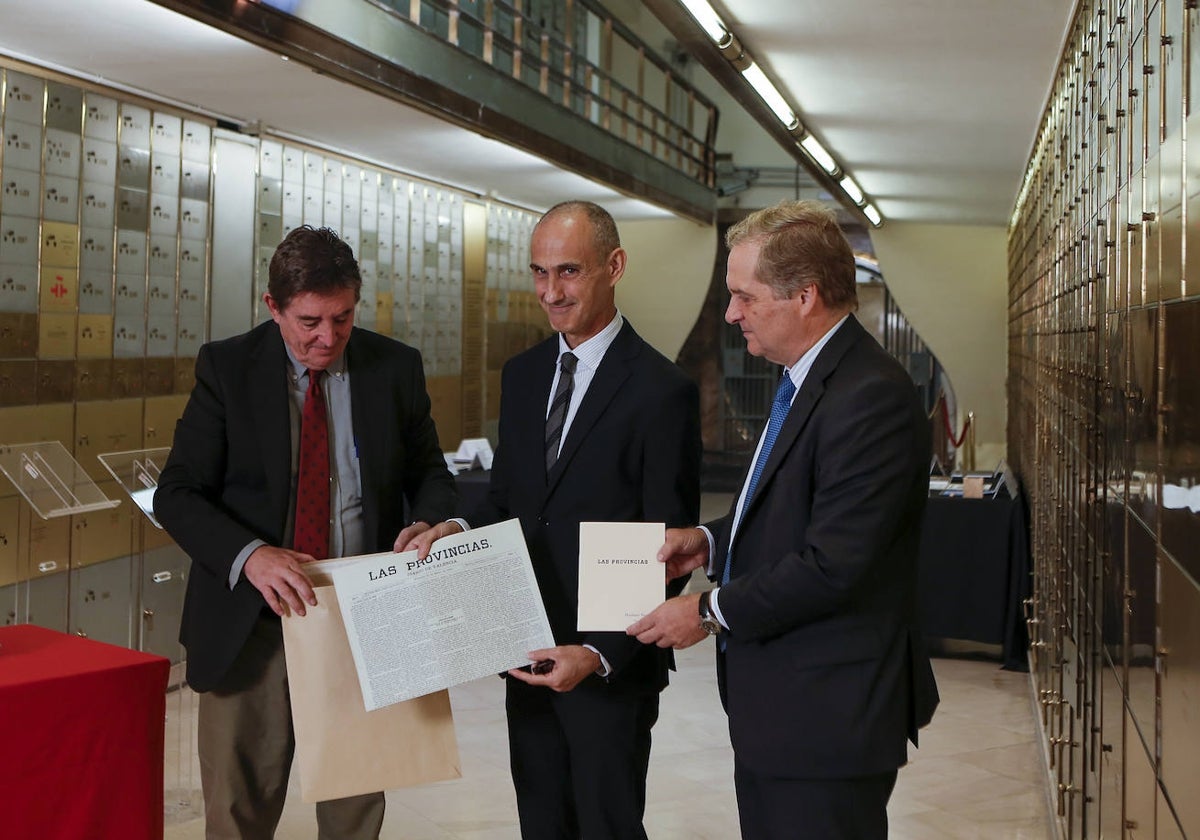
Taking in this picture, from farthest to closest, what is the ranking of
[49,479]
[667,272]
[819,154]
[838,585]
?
[667,272], [819,154], [49,479], [838,585]

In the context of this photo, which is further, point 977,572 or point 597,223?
point 977,572

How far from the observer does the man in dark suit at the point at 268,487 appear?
93.1 inches

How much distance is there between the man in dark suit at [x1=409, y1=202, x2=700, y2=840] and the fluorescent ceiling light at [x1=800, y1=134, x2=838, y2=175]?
170 inches

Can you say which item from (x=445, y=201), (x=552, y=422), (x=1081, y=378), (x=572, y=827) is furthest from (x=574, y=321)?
(x=445, y=201)

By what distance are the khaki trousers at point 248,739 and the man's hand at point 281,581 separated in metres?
0.24

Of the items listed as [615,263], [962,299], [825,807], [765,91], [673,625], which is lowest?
[825,807]

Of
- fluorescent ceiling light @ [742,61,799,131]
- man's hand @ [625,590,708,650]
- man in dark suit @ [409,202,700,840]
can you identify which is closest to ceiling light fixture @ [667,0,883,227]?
fluorescent ceiling light @ [742,61,799,131]

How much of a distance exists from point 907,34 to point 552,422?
95.1 inches

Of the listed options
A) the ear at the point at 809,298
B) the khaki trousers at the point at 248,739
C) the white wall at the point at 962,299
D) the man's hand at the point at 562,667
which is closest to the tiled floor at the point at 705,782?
the khaki trousers at the point at 248,739

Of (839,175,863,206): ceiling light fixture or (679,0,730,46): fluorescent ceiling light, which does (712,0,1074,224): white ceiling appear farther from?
(839,175,863,206): ceiling light fixture

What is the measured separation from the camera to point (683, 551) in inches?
88.0

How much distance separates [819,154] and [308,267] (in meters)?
5.15

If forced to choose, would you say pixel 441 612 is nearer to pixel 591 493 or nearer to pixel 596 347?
pixel 591 493

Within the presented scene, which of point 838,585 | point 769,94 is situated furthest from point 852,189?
point 838,585
